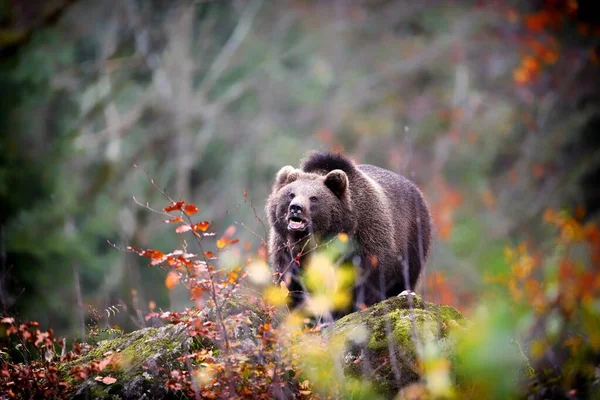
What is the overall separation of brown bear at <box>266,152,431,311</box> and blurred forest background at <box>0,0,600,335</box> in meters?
6.48

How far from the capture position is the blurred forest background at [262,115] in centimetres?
1738

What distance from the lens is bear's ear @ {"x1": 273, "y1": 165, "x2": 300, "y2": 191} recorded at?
813 centimetres

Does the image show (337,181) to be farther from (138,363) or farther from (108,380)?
(108,380)

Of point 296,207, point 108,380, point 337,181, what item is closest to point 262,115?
point 337,181


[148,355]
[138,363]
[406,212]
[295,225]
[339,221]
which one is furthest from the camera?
[406,212]

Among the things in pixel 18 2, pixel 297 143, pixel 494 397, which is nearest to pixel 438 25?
pixel 297 143

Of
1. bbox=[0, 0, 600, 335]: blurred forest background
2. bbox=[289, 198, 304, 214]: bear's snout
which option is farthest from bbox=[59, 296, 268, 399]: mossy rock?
bbox=[0, 0, 600, 335]: blurred forest background

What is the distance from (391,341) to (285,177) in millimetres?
3283

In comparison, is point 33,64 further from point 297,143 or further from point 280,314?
point 280,314

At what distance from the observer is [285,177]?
323 inches

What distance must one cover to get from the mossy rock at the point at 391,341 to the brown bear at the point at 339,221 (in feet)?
4.47

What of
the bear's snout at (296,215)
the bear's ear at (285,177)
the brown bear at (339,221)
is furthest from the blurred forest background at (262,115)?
the bear's snout at (296,215)

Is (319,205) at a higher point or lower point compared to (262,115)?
higher

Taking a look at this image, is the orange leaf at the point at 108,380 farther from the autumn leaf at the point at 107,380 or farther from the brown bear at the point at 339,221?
the brown bear at the point at 339,221
